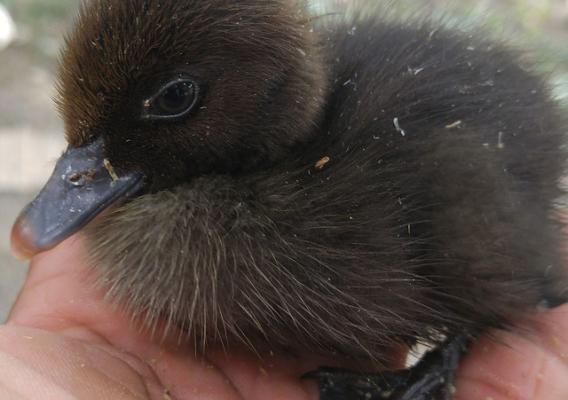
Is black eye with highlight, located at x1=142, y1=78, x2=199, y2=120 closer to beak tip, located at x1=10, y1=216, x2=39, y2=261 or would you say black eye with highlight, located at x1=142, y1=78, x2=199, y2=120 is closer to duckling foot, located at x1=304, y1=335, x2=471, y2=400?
beak tip, located at x1=10, y1=216, x2=39, y2=261

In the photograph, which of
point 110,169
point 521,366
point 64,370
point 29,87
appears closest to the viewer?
point 64,370

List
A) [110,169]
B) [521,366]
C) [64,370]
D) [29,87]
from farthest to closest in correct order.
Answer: [29,87], [521,366], [110,169], [64,370]

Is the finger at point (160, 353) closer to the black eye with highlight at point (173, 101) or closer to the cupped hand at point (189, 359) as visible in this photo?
the cupped hand at point (189, 359)

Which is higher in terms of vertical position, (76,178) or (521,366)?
(76,178)

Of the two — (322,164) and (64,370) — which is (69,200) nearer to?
(64,370)

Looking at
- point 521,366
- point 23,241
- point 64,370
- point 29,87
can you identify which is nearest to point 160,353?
point 64,370

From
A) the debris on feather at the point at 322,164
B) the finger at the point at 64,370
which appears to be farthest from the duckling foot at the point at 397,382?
the debris on feather at the point at 322,164
